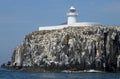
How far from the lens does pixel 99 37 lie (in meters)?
108

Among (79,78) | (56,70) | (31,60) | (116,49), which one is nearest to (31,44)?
(31,60)

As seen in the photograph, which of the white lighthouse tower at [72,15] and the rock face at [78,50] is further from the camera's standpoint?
the white lighthouse tower at [72,15]

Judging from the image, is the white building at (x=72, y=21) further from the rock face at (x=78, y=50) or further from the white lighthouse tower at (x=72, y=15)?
the rock face at (x=78, y=50)

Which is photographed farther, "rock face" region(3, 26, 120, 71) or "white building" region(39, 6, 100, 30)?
"white building" region(39, 6, 100, 30)

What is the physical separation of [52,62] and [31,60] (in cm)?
728

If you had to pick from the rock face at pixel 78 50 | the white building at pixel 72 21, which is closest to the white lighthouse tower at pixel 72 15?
the white building at pixel 72 21

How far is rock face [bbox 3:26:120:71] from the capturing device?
348ft

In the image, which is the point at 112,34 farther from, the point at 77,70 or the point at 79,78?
the point at 79,78

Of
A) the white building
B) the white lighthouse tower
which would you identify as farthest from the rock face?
the white lighthouse tower

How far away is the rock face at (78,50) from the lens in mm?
105938

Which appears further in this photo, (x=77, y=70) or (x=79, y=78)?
(x=77, y=70)

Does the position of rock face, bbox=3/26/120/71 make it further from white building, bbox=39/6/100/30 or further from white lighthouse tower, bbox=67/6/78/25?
white lighthouse tower, bbox=67/6/78/25

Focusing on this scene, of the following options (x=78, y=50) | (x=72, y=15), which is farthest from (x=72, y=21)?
(x=78, y=50)

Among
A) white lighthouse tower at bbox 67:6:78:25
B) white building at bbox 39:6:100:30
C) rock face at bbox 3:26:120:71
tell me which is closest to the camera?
rock face at bbox 3:26:120:71
